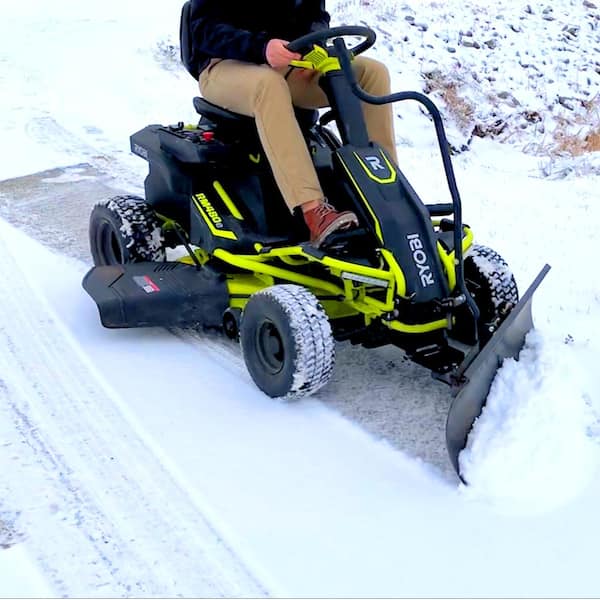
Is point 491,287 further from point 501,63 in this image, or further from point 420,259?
point 501,63

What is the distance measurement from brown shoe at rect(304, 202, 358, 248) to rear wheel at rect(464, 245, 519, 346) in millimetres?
508

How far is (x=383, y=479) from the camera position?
279 cm

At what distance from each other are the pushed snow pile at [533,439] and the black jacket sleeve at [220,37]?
4.99 feet

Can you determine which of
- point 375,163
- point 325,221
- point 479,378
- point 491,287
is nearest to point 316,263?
point 325,221

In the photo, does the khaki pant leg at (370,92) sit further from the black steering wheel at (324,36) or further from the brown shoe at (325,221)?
the brown shoe at (325,221)

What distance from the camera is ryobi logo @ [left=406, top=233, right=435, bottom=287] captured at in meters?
3.12

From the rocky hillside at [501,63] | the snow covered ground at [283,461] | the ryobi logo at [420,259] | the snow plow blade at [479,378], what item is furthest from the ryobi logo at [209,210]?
the rocky hillside at [501,63]

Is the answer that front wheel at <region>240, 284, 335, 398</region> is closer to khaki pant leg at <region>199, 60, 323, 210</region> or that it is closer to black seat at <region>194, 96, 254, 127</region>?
khaki pant leg at <region>199, 60, 323, 210</region>

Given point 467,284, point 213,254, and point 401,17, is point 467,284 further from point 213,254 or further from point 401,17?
point 401,17

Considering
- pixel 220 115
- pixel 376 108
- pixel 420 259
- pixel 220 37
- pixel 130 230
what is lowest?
pixel 130 230

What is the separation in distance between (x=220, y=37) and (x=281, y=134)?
533mm

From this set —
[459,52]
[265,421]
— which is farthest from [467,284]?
[459,52]

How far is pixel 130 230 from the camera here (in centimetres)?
411

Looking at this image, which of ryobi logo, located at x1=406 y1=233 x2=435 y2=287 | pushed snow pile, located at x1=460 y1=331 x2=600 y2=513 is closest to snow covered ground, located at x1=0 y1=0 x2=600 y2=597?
pushed snow pile, located at x1=460 y1=331 x2=600 y2=513
